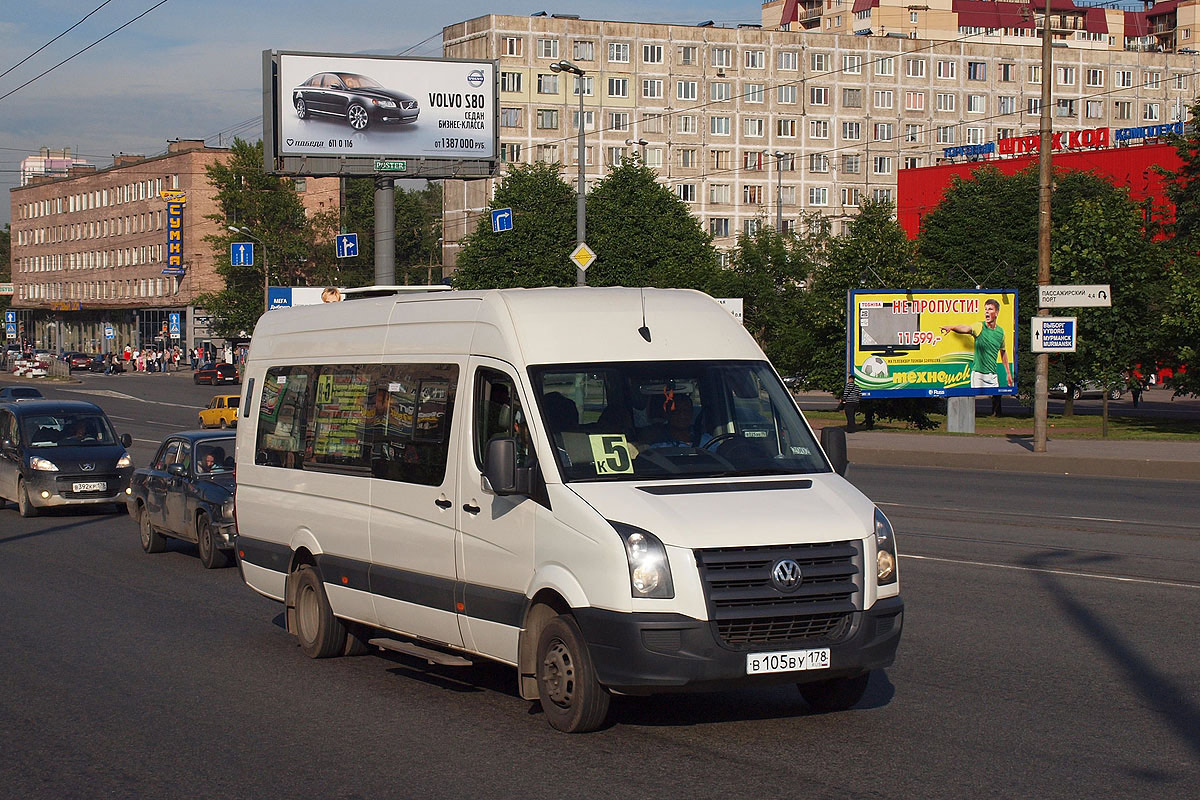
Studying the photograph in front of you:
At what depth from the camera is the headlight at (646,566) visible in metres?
6.67

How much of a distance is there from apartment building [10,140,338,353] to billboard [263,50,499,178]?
51714mm

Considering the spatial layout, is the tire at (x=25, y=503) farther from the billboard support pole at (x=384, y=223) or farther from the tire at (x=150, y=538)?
the billboard support pole at (x=384, y=223)

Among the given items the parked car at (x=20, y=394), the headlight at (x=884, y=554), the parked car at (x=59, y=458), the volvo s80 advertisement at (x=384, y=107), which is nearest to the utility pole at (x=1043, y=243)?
the parked car at (x=59, y=458)

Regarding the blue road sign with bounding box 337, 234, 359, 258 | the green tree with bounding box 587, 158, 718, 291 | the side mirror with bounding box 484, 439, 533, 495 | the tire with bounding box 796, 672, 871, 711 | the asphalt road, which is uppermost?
the green tree with bounding box 587, 158, 718, 291

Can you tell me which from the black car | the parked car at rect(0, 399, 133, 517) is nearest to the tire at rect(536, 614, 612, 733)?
the parked car at rect(0, 399, 133, 517)

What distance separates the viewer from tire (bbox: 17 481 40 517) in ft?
67.7

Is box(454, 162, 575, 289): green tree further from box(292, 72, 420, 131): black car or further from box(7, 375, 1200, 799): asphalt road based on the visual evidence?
box(7, 375, 1200, 799): asphalt road

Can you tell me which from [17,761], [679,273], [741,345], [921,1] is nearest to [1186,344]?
[679,273]

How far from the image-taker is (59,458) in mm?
20594

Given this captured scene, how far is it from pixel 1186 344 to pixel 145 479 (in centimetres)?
3246

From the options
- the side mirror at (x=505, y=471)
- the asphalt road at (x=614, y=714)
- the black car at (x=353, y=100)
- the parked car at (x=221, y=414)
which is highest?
the black car at (x=353, y=100)

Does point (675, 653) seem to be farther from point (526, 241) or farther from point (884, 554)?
point (526, 241)

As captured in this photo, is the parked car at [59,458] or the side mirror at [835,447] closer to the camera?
the side mirror at [835,447]

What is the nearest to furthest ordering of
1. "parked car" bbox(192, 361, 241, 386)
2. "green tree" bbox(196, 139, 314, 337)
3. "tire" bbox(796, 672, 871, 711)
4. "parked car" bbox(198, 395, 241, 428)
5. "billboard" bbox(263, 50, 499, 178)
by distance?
"tire" bbox(796, 672, 871, 711) → "parked car" bbox(198, 395, 241, 428) → "billboard" bbox(263, 50, 499, 178) → "parked car" bbox(192, 361, 241, 386) → "green tree" bbox(196, 139, 314, 337)
